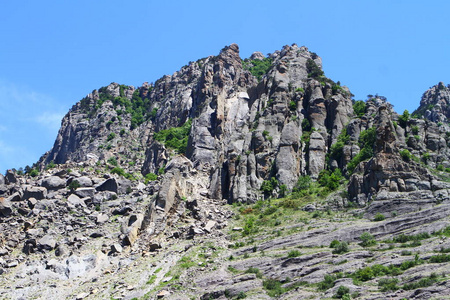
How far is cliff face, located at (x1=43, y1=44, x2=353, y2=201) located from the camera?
279 ft

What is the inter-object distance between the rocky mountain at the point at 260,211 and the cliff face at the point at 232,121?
0.39 metres

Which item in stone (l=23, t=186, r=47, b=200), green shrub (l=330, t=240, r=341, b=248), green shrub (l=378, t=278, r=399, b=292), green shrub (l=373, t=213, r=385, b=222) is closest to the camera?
green shrub (l=378, t=278, r=399, b=292)

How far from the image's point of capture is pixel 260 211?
73812mm

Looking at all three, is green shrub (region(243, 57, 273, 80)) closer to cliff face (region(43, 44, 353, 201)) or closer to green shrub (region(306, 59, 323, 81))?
cliff face (region(43, 44, 353, 201))

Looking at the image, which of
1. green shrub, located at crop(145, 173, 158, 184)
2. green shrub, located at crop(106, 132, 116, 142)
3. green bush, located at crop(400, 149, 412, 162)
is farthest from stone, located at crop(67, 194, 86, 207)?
green shrub, located at crop(106, 132, 116, 142)

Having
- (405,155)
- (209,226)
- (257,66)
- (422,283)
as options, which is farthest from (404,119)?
(257,66)

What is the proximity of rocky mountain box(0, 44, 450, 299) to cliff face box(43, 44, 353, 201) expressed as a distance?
0.39 metres

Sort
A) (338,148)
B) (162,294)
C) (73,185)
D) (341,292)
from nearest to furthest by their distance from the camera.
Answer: (341,292), (162,294), (338,148), (73,185)

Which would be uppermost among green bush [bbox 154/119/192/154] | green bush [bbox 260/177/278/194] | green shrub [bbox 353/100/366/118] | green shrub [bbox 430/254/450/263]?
green bush [bbox 154/119/192/154]

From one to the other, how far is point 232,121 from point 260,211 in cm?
4218

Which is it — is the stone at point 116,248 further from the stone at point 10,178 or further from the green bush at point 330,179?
the stone at point 10,178

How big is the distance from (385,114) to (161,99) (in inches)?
4066

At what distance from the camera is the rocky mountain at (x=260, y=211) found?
159ft

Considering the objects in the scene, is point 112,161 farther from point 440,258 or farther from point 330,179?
point 440,258
